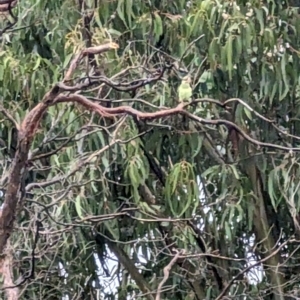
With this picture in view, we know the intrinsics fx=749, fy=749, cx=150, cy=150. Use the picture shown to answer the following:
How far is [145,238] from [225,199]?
14.7 inches

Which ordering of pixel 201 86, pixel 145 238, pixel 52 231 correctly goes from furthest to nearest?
pixel 145 238, pixel 201 86, pixel 52 231

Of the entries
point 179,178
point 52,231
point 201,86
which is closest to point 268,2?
point 201,86

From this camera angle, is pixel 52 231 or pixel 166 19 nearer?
pixel 52 231

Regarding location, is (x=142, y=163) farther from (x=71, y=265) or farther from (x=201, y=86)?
(x=71, y=265)

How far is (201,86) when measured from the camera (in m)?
2.75

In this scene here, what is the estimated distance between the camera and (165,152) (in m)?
2.97

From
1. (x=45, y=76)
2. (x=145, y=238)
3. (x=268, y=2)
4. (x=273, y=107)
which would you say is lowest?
(x=145, y=238)

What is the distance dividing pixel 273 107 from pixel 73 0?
0.86 meters

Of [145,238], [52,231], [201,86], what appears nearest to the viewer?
[52,231]

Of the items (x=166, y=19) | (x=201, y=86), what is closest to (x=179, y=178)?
(x=201, y=86)

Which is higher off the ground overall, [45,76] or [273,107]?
[45,76]

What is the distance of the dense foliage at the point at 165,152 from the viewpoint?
265 cm

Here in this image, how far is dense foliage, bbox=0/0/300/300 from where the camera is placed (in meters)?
2.65

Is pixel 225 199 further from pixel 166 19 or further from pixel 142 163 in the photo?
pixel 166 19
